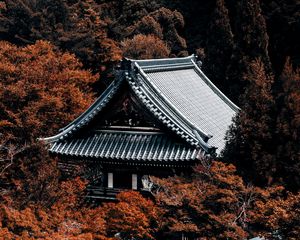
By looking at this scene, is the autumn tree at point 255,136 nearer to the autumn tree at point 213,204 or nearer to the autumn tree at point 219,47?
the autumn tree at point 213,204

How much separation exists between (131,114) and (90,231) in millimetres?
4271

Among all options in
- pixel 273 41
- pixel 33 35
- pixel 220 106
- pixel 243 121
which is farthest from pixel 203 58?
pixel 243 121

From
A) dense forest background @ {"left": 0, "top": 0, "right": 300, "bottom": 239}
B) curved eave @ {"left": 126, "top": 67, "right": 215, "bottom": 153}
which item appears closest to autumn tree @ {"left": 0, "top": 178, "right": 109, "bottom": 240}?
dense forest background @ {"left": 0, "top": 0, "right": 300, "bottom": 239}

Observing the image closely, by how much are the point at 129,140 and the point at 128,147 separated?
0.98ft

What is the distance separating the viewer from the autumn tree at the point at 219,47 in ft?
115

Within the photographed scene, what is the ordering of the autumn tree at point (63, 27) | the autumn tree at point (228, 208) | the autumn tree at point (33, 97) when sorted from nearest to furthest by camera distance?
the autumn tree at point (228, 208)
the autumn tree at point (33, 97)
the autumn tree at point (63, 27)

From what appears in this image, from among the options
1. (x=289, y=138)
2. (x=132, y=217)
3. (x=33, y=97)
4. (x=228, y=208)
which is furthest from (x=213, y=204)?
(x=33, y=97)

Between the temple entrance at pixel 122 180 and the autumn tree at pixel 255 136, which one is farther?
the temple entrance at pixel 122 180

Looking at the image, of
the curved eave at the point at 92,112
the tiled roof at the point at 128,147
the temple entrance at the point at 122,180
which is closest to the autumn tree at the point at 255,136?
the tiled roof at the point at 128,147

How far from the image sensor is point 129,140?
14844mm

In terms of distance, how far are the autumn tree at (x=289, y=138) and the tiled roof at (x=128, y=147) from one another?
2839mm

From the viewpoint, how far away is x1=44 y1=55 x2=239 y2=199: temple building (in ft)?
45.9

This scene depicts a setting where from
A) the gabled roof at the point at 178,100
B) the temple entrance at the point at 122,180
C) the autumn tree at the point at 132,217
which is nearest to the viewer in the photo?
the autumn tree at the point at 132,217

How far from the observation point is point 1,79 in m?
22.0
